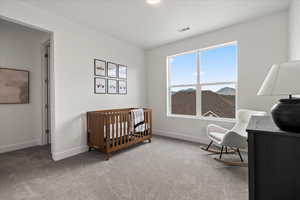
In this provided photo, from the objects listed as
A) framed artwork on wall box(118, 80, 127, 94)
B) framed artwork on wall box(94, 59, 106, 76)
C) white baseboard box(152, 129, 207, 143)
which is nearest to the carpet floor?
white baseboard box(152, 129, 207, 143)

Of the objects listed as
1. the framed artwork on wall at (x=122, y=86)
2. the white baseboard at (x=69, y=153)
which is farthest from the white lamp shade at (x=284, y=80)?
the framed artwork on wall at (x=122, y=86)

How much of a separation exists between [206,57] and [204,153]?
7.08 ft

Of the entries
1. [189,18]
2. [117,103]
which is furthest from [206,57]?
[117,103]

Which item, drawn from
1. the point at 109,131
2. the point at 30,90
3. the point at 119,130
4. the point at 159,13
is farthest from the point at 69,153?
the point at 159,13

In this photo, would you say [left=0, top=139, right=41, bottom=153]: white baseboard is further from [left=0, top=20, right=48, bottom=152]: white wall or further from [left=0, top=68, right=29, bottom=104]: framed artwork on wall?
[left=0, top=68, right=29, bottom=104]: framed artwork on wall

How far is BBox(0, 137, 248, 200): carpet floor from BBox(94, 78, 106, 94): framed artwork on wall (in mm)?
1292

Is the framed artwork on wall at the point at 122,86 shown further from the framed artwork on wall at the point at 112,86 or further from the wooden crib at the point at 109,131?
the wooden crib at the point at 109,131

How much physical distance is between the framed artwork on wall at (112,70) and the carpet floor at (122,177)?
68.6 inches

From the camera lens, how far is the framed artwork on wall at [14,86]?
9.16ft

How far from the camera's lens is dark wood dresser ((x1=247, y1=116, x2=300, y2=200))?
2.53 feet

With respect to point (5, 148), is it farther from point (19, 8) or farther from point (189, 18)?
point (189, 18)

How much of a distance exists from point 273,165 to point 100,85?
3.05m

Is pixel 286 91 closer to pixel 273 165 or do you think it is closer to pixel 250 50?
pixel 273 165

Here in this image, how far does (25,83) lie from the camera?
306 cm
